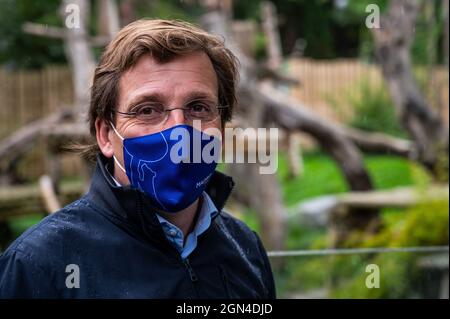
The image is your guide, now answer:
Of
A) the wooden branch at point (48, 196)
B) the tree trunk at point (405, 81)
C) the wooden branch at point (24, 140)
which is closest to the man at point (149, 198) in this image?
the tree trunk at point (405, 81)

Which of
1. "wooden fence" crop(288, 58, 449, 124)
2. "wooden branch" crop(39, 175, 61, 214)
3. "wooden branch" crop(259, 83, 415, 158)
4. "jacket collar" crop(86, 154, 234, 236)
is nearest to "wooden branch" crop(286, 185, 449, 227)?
"wooden branch" crop(259, 83, 415, 158)

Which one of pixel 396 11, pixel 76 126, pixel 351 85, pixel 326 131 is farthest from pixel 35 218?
pixel 351 85

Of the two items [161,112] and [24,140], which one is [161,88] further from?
[24,140]

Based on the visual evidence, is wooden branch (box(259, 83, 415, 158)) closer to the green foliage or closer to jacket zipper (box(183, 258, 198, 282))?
the green foliage

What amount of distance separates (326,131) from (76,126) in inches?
88.9

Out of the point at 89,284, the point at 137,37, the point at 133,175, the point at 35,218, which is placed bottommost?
the point at 35,218

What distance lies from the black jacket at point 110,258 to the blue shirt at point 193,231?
0.06 ft

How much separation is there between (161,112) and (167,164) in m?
0.12

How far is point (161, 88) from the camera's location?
1.59 metres

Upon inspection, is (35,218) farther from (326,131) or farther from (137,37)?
(137,37)

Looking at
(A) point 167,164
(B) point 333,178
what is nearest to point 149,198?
(A) point 167,164

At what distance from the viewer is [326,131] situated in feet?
22.6

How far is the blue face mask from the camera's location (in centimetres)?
162

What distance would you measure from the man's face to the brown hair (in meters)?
0.02
